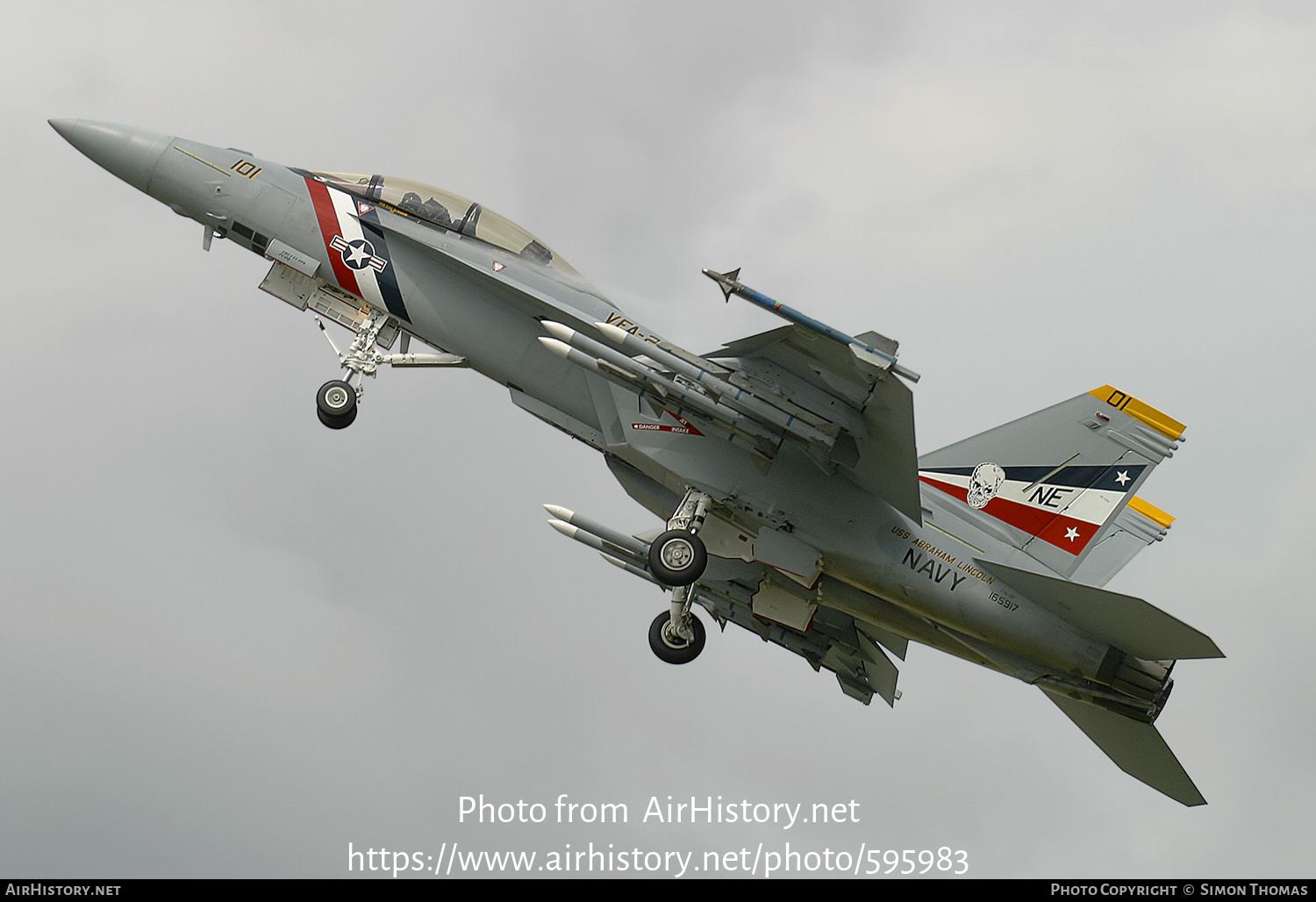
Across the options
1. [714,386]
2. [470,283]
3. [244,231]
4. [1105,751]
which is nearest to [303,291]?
[244,231]

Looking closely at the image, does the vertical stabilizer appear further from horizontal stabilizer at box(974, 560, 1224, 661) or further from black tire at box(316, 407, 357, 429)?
black tire at box(316, 407, 357, 429)

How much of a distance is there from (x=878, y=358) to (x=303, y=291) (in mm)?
6694

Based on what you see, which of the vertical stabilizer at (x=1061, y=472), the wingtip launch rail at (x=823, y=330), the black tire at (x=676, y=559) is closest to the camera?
the wingtip launch rail at (x=823, y=330)

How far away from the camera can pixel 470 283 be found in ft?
50.9

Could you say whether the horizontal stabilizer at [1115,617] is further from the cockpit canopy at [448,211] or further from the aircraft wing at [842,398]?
the cockpit canopy at [448,211]

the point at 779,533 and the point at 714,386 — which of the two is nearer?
the point at 714,386

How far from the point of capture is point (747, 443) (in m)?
14.9

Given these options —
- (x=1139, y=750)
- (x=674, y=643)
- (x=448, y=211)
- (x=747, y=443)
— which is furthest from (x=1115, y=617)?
(x=448, y=211)

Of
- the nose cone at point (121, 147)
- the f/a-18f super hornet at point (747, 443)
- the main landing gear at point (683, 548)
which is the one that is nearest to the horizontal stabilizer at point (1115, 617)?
the f/a-18f super hornet at point (747, 443)

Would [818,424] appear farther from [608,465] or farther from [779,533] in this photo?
[608,465]

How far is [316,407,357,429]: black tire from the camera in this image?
1537 cm

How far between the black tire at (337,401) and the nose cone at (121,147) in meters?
3.24

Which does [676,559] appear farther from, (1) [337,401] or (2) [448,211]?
(2) [448,211]

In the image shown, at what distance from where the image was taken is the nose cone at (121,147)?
15914 millimetres
